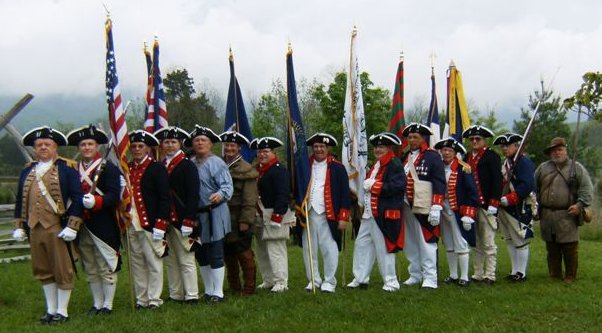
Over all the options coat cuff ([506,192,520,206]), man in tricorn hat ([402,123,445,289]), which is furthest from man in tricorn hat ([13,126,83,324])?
coat cuff ([506,192,520,206])

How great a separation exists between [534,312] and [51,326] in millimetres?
5174

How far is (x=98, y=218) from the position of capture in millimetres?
6305

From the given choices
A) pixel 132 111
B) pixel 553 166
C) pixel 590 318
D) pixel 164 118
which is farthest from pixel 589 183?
pixel 132 111

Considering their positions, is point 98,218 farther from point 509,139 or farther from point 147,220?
point 509,139

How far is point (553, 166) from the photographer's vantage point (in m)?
8.00

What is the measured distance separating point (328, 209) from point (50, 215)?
3.27m

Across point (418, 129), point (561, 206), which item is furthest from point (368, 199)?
point (561, 206)

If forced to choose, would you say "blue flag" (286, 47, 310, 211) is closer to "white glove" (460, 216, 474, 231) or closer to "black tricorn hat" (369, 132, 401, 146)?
"black tricorn hat" (369, 132, 401, 146)

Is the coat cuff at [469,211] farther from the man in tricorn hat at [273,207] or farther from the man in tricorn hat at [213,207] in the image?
the man in tricorn hat at [213,207]

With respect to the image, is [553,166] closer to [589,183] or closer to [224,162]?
[589,183]

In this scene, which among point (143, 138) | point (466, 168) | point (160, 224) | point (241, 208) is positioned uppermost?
point (143, 138)

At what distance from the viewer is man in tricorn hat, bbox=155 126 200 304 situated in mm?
6600

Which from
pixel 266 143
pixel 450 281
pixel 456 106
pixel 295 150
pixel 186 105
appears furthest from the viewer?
pixel 186 105

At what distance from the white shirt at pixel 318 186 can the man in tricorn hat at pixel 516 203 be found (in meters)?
2.50
